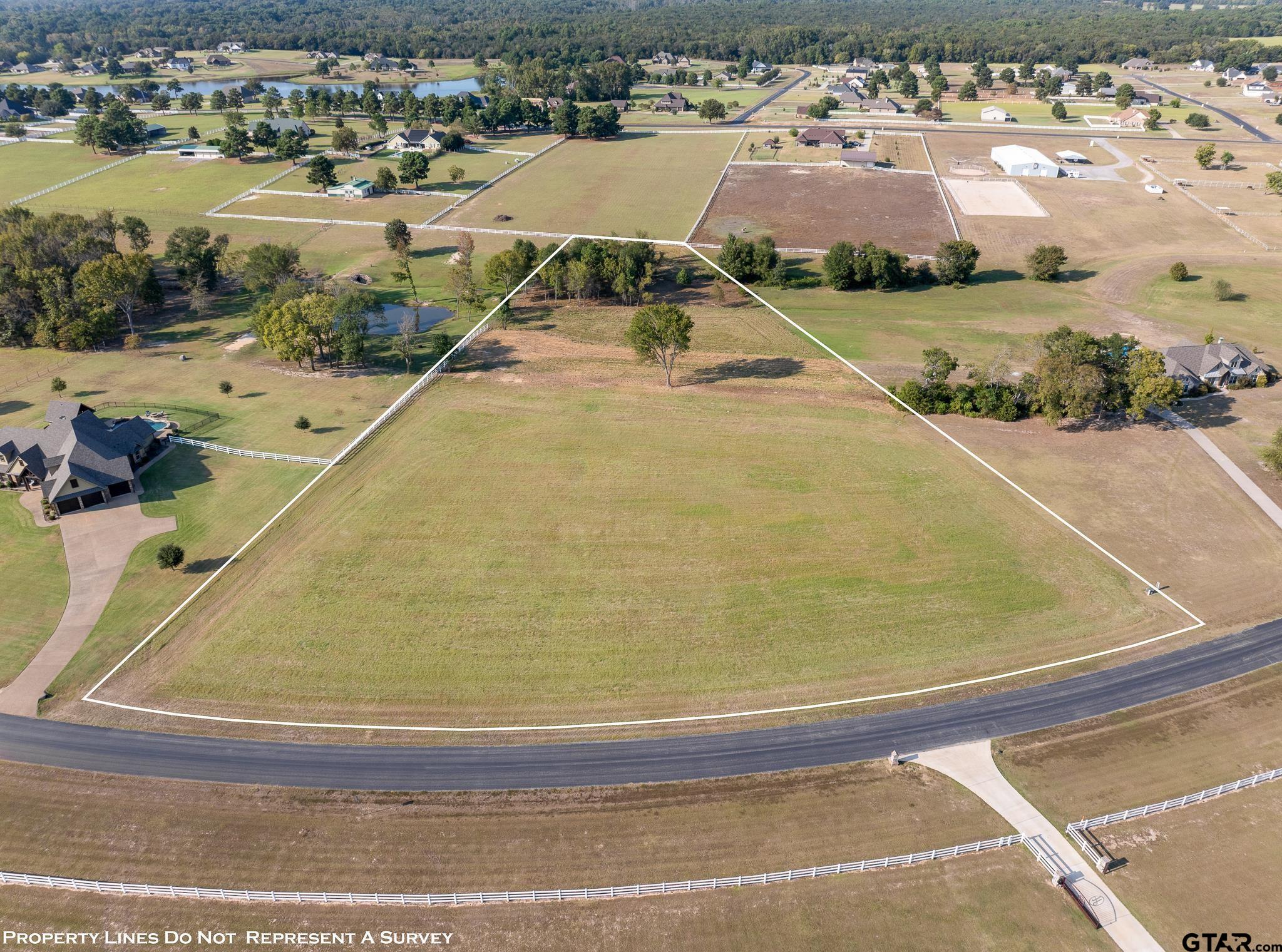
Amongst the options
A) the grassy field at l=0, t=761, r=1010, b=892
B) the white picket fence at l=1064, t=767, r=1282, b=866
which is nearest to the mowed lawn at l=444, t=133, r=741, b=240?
the grassy field at l=0, t=761, r=1010, b=892

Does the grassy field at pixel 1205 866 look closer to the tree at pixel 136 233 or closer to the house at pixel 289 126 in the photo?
the tree at pixel 136 233

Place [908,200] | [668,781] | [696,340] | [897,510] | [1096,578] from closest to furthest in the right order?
[668,781] < [1096,578] < [897,510] < [696,340] < [908,200]

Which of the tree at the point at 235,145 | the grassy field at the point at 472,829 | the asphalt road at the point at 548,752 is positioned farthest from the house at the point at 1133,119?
the grassy field at the point at 472,829

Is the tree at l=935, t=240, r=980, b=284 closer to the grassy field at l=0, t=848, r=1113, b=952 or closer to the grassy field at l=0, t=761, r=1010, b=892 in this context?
the grassy field at l=0, t=761, r=1010, b=892

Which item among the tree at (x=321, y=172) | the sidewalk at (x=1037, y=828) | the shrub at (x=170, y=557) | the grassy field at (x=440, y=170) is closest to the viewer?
the sidewalk at (x=1037, y=828)

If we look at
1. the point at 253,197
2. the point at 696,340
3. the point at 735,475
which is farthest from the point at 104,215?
the point at 735,475

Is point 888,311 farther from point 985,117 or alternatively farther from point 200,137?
point 200,137
